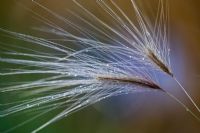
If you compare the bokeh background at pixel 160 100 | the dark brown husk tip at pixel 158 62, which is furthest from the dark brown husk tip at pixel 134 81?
the bokeh background at pixel 160 100

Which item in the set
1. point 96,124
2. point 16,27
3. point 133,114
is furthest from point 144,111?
point 16,27

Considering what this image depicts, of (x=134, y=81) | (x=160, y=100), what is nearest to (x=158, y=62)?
(x=134, y=81)

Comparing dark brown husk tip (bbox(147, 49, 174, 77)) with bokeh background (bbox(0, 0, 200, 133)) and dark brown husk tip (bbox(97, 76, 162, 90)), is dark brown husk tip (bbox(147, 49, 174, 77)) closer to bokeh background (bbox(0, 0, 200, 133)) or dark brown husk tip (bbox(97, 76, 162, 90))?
dark brown husk tip (bbox(97, 76, 162, 90))

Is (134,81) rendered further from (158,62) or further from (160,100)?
(160,100)

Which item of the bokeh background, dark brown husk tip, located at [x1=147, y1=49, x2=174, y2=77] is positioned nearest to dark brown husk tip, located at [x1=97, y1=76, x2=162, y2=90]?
dark brown husk tip, located at [x1=147, y1=49, x2=174, y2=77]

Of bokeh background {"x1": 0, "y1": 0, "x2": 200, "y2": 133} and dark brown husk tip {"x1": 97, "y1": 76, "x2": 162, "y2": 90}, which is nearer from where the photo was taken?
dark brown husk tip {"x1": 97, "y1": 76, "x2": 162, "y2": 90}

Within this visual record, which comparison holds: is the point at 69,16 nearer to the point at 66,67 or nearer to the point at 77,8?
the point at 77,8

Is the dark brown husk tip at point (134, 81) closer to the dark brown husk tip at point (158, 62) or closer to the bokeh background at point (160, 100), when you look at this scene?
the dark brown husk tip at point (158, 62)

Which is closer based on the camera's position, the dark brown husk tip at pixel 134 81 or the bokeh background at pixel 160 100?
the dark brown husk tip at pixel 134 81
